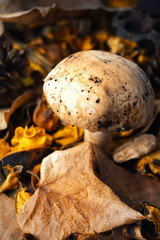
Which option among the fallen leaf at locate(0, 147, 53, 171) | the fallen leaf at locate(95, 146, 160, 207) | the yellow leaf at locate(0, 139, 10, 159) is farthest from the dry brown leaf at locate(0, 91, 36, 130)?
the fallen leaf at locate(95, 146, 160, 207)

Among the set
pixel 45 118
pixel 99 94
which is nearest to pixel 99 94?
pixel 99 94

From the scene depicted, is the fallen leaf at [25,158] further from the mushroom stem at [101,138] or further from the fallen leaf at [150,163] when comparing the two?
the fallen leaf at [150,163]

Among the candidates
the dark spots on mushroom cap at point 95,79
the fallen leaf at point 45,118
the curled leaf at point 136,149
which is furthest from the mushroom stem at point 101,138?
the dark spots on mushroom cap at point 95,79

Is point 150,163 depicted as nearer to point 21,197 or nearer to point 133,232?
point 133,232

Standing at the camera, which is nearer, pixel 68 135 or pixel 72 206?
pixel 72 206

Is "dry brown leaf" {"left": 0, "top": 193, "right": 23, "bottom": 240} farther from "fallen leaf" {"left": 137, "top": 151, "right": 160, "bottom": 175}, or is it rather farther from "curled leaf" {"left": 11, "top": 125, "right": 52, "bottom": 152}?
"fallen leaf" {"left": 137, "top": 151, "right": 160, "bottom": 175}

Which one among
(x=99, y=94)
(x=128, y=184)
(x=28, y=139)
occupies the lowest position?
(x=128, y=184)

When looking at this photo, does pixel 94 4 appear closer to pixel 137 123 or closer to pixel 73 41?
pixel 73 41
